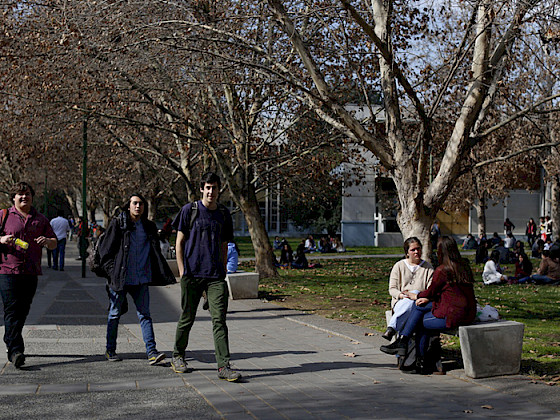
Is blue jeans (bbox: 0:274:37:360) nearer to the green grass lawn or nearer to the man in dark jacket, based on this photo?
the man in dark jacket

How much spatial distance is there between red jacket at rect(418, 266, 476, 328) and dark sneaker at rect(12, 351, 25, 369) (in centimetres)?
410

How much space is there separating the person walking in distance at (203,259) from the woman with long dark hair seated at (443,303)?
74.6 inches

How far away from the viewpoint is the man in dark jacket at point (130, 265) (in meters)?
8.16

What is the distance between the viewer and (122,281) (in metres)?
8.12

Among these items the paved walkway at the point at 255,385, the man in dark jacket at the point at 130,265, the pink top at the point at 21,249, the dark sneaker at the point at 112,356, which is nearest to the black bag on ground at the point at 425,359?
the paved walkway at the point at 255,385

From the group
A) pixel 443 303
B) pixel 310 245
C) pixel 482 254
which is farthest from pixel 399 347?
pixel 310 245

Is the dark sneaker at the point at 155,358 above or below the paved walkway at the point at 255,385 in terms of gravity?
above

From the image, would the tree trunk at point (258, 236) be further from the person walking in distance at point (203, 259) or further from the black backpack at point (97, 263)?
the person walking in distance at point (203, 259)

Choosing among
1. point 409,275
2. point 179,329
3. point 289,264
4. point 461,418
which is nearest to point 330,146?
point 289,264

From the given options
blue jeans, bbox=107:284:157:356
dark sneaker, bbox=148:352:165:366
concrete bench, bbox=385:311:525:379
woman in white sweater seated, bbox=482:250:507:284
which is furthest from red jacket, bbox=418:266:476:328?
woman in white sweater seated, bbox=482:250:507:284

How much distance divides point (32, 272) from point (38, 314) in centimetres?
491

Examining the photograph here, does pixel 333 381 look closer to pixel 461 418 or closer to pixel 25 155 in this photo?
pixel 461 418

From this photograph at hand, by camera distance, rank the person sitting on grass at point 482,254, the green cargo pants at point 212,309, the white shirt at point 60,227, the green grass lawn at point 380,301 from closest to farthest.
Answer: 1. the green cargo pants at point 212,309
2. the green grass lawn at point 380,301
3. the white shirt at point 60,227
4. the person sitting on grass at point 482,254

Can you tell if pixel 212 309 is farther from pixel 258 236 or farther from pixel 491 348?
pixel 258 236
